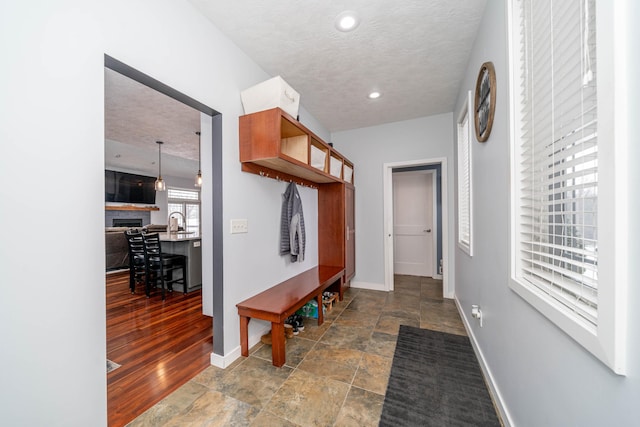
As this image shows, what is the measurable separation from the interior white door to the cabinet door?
154cm

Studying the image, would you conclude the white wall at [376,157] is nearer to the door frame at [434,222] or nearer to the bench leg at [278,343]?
the door frame at [434,222]

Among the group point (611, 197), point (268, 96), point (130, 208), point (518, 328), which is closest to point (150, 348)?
point (268, 96)

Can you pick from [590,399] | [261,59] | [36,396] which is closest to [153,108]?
[261,59]

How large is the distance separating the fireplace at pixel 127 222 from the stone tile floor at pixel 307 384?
7.22 metres

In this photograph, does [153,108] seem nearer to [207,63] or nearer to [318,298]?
[207,63]

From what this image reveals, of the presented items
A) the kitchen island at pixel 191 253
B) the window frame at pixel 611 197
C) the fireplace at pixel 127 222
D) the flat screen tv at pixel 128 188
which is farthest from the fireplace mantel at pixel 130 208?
the window frame at pixel 611 197

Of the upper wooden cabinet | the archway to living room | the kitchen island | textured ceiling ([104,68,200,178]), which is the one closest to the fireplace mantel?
textured ceiling ([104,68,200,178])

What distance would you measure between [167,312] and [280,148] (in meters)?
2.59

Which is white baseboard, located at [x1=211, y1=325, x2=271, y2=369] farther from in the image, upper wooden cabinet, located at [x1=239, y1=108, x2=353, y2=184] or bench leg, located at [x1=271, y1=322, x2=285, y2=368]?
upper wooden cabinet, located at [x1=239, y1=108, x2=353, y2=184]

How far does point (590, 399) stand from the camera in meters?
0.73

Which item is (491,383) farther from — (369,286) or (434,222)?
(434,222)

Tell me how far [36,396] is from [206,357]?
46.1 inches

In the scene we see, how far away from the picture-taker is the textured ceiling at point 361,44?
5.53ft

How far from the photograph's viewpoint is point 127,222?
725cm
